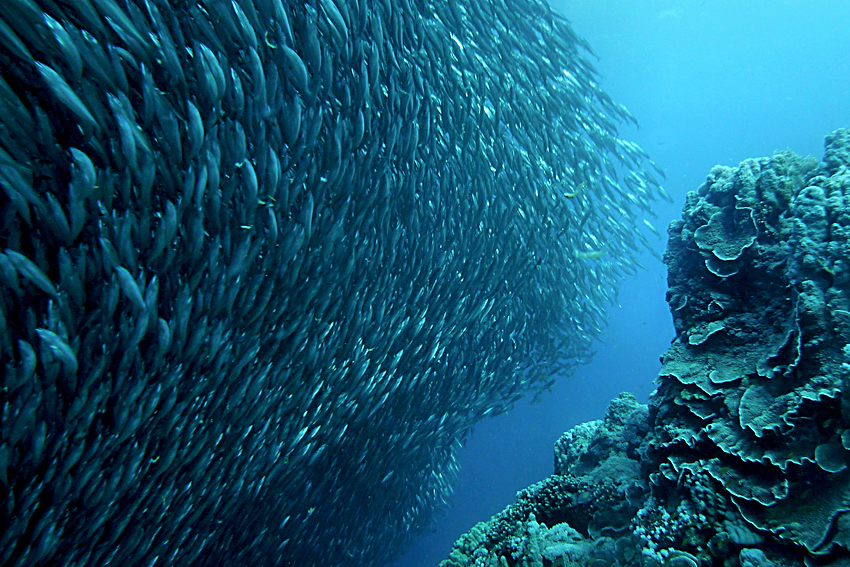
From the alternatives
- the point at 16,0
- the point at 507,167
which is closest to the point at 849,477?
the point at 16,0

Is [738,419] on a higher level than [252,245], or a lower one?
higher

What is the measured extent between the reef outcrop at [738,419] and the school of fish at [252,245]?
3063mm

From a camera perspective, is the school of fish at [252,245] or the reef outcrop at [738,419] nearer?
the reef outcrop at [738,419]

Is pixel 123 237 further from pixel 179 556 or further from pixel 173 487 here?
pixel 179 556

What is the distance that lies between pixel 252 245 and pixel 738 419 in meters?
4.40

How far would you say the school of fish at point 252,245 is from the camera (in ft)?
9.95

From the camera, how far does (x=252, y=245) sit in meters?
4.11

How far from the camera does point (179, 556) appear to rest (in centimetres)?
502

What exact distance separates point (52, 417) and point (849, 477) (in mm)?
5711

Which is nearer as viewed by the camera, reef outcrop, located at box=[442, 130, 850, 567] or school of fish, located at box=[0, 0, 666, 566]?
reef outcrop, located at box=[442, 130, 850, 567]

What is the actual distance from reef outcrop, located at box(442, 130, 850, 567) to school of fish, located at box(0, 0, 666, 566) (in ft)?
10.1

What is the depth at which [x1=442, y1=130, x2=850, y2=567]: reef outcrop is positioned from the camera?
2.27 metres

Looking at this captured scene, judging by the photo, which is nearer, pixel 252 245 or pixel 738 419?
pixel 738 419

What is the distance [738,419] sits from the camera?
8.82 ft
